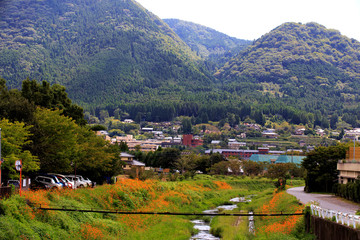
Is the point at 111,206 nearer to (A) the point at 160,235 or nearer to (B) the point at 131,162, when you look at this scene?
(A) the point at 160,235

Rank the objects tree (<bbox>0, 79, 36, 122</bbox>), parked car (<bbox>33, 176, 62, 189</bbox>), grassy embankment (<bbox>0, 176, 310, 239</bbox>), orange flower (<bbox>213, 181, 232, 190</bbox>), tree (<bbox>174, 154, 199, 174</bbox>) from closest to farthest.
→ grassy embankment (<bbox>0, 176, 310, 239</bbox>) < tree (<bbox>0, 79, 36, 122</bbox>) < parked car (<bbox>33, 176, 62, 189</bbox>) < orange flower (<bbox>213, 181, 232, 190</bbox>) < tree (<bbox>174, 154, 199, 174</bbox>)

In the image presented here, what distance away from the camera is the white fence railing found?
22706mm

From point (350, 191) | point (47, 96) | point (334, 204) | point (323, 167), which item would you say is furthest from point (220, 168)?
point (334, 204)

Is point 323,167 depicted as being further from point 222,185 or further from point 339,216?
point 339,216

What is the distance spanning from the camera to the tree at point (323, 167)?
64438mm

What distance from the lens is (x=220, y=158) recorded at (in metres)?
134

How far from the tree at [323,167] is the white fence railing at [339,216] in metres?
35.9

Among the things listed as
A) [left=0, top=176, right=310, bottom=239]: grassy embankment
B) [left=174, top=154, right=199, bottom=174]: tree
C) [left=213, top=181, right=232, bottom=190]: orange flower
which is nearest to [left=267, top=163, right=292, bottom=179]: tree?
[left=174, top=154, right=199, bottom=174]: tree

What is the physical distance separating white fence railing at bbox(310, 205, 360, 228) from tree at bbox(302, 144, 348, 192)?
3586 cm

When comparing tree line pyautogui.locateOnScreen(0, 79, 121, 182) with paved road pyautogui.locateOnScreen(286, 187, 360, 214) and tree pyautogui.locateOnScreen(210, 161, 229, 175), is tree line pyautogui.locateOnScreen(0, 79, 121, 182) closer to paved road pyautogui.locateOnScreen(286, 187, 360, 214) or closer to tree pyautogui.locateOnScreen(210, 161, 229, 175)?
paved road pyautogui.locateOnScreen(286, 187, 360, 214)

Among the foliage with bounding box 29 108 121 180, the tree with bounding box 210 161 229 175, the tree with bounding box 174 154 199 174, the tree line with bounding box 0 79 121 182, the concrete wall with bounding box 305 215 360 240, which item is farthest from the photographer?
the tree with bounding box 210 161 229 175

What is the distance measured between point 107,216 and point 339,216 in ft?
70.5

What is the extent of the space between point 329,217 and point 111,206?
23200 mm

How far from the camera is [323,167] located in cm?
6462
